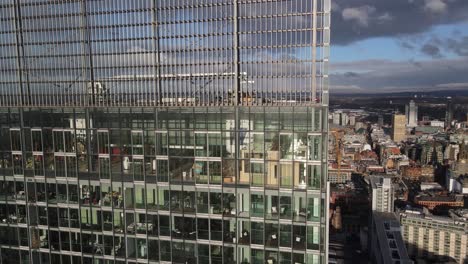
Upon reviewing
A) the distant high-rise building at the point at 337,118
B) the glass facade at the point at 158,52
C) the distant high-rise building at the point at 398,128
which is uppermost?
the glass facade at the point at 158,52

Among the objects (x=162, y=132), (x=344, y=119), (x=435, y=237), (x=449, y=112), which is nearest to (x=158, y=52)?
(x=162, y=132)

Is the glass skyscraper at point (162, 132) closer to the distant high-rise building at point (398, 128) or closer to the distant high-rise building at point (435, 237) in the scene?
the distant high-rise building at point (435, 237)

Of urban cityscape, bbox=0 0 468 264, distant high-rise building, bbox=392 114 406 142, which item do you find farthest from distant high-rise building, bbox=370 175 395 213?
distant high-rise building, bbox=392 114 406 142

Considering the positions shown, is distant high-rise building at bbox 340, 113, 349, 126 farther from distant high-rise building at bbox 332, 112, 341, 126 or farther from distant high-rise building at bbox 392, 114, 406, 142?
distant high-rise building at bbox 392, 114, 406, 142

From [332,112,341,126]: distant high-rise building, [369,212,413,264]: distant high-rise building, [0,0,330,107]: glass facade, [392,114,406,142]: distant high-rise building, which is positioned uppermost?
[0,0,330,107]: glass facade

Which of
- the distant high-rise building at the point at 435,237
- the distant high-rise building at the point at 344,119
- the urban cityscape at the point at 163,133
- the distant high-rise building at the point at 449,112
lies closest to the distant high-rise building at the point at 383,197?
the distant high-rise building at the point at 435,237

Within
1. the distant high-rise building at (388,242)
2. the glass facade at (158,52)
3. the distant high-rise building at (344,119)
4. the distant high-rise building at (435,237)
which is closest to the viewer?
the glass facade at (158,52)

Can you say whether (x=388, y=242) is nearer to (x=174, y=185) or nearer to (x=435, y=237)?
(x=435, y=237)
